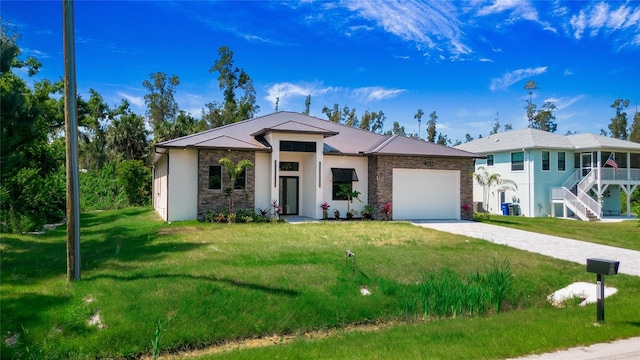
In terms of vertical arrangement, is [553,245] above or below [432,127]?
below

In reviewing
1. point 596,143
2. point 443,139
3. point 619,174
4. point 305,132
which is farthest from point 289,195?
point 443,139

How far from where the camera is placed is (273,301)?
765 cm

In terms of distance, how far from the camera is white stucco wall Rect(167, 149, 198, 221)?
17.7m

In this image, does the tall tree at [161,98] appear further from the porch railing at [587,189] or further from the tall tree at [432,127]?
the porch railing at [587,189]

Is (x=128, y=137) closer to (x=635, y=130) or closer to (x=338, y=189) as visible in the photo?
(x=338, y=189)

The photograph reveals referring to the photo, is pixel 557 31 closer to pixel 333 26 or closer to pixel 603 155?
pixel 333 26

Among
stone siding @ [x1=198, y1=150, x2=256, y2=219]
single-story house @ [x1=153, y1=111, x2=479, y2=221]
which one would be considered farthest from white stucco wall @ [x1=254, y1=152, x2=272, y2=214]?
stone siding @ [x1=198, y1=150, x2=256, y2=219]

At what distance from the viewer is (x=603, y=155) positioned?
29.5 meters

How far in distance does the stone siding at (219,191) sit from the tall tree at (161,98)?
110 ft

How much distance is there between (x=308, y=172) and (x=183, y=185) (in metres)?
5.83

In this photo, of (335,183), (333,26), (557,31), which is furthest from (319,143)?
(557,31)

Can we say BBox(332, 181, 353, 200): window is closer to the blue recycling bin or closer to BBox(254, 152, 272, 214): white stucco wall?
BBox(254, 152, 272, 214): white stucco wall

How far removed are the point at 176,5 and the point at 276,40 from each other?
23.2 ft

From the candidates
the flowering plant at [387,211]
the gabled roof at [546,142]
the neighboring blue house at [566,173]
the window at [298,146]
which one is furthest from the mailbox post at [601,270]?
the gabled roof at [546,142]
